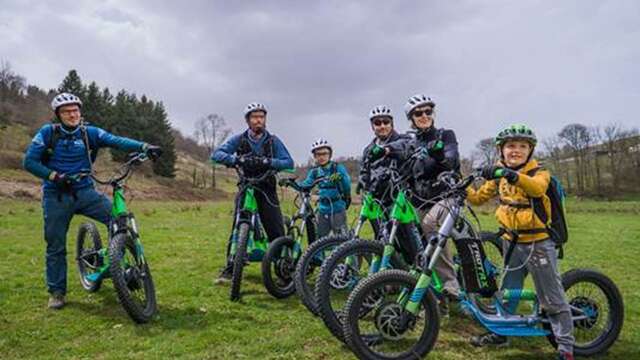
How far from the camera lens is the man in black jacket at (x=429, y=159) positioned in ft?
17.9

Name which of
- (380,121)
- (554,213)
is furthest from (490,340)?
(380,121)

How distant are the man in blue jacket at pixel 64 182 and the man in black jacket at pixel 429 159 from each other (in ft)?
10.5

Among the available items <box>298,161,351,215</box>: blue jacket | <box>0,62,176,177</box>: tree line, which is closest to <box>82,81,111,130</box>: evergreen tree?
<box>0,62,176,177</box>: tree line

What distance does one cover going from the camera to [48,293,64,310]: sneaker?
6.06 metres

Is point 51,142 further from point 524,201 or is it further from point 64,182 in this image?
point 524,201

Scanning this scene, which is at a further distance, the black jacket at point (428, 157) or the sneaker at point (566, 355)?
the black jacket at point (428, 157)

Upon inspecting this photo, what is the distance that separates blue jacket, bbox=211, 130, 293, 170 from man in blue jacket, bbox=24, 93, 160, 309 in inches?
38.8

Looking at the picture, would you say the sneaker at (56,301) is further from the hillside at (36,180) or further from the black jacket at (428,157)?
the hillside at (36,180)

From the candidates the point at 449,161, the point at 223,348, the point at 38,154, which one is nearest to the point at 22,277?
the point at 38,154

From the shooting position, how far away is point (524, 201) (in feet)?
15.0

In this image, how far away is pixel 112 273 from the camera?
5.07 m

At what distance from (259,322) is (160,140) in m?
62.2

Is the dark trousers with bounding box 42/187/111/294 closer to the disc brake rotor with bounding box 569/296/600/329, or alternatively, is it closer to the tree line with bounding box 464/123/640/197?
the disc brake rotor with bounding box 569/296/600/329

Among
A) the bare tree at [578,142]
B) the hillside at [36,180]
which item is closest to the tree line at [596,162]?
the bare tree at [578,142]
